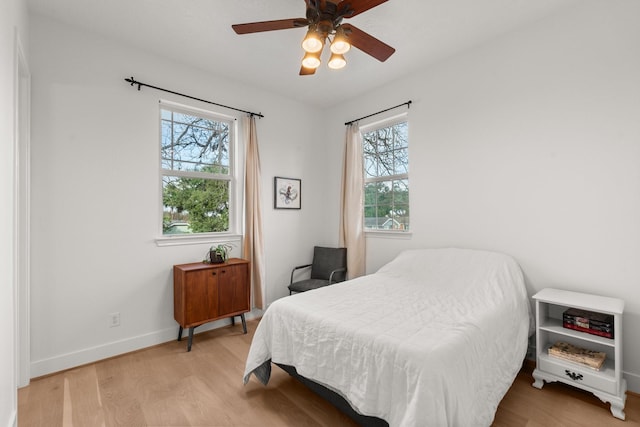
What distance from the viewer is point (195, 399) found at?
6.78ft

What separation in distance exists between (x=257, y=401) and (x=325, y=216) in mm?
2811

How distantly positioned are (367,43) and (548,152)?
177 cm

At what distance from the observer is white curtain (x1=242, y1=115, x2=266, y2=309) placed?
3.56 m

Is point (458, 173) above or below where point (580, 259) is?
above

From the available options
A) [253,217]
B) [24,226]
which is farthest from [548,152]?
[24,226]

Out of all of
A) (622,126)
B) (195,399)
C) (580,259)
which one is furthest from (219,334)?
(622,126)

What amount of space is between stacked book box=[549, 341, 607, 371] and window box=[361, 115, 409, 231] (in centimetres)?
175

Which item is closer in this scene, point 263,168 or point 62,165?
point 62,165

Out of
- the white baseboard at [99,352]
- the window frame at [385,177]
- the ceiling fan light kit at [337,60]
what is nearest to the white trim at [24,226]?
the white baseboard at [99,352]

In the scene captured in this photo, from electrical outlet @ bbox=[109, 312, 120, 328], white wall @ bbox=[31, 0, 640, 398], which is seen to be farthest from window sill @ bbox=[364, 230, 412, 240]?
electrical outlet @ bbox=[109, 312, 120, 328]

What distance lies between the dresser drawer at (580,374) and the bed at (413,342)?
0.20 m

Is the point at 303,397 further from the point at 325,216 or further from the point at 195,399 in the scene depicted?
the point at 325,216

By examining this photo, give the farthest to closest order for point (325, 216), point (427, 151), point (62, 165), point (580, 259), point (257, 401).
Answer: point (325, 216)
point (427, 151)
point (62, 165)
point (580, 259)
point (257, 401)

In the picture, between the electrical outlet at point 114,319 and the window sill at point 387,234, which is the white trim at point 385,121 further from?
the electrical outlet at point 114,319
